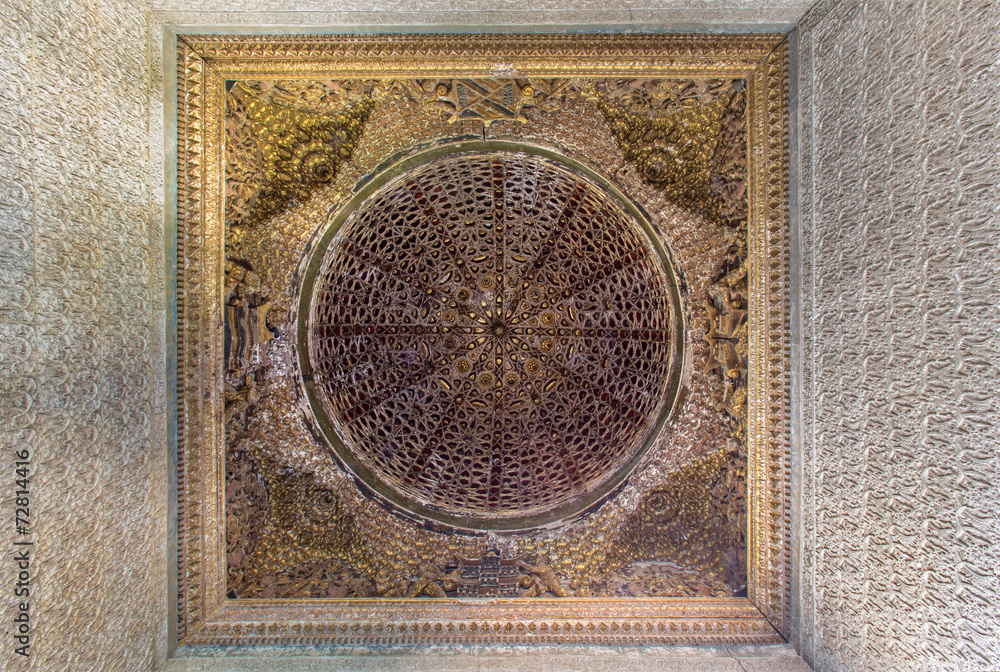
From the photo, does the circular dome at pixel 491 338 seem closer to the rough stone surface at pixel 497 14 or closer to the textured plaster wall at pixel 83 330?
the rough stone surface at pixel 497 14

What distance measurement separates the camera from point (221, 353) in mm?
2598

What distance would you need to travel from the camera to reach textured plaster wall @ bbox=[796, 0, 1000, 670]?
1660 mm

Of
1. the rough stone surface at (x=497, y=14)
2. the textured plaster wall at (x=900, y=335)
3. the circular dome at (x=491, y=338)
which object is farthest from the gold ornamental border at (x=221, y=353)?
the circular dome at (x=491, y=338)

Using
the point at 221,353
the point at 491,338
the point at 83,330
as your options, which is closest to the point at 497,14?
the point at 491,338

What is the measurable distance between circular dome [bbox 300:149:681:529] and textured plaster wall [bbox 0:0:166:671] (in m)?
0.91

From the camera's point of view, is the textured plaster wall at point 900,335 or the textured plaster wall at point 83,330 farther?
the textured plaster wall at point 83,330

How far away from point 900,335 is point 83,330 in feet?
11.7

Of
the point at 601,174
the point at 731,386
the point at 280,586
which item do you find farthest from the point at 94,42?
the point at 731,386

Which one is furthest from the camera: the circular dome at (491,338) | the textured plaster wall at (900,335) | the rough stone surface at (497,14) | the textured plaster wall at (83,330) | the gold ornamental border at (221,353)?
the circular dome at (491,338)

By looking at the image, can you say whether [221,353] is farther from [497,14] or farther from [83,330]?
[497,14]

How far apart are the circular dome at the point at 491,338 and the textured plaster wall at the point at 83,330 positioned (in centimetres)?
91

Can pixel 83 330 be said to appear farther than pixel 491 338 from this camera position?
No

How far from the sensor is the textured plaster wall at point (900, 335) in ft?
5.45

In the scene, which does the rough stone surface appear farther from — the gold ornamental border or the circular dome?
the circular dome
